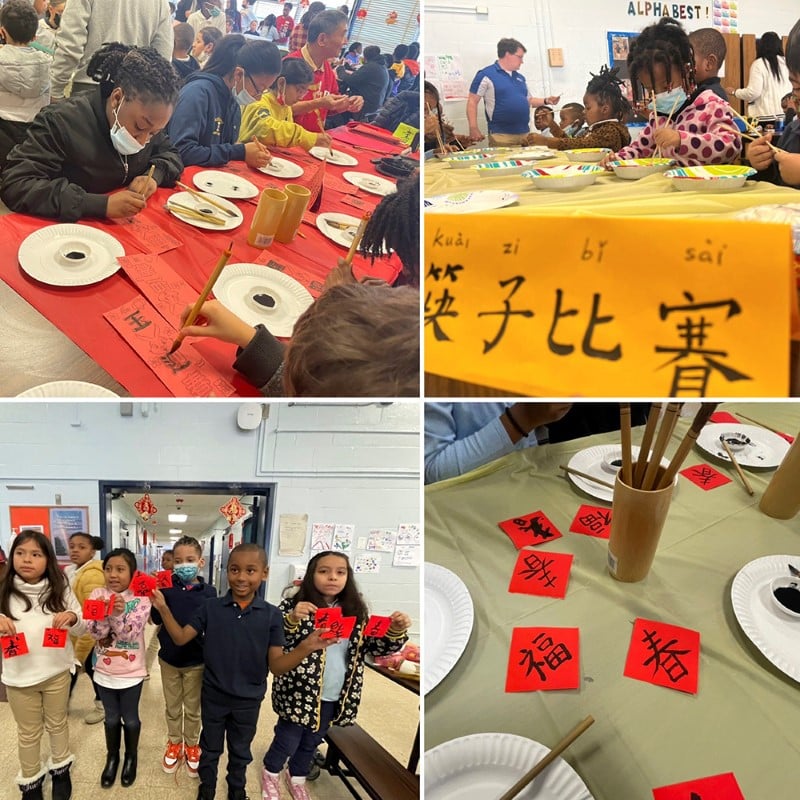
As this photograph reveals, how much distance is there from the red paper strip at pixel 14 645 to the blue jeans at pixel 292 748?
30 centimetres

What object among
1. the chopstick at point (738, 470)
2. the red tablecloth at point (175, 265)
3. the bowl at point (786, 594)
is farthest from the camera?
the chopstick at point (738, 470)

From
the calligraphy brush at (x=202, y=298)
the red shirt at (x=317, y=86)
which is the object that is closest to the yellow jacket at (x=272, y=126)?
the red shirt at (x=317, y=86)

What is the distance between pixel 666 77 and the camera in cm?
86

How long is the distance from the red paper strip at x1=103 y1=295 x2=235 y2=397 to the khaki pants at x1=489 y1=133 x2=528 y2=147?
59cm

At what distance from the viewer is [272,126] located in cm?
68

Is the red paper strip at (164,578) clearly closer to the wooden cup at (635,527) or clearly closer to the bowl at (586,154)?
the wooden cup at (635,527)

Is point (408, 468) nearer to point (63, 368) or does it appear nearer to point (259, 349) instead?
point (259, 349)

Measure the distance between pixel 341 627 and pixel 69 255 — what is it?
0.50m

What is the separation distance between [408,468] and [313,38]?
50cm

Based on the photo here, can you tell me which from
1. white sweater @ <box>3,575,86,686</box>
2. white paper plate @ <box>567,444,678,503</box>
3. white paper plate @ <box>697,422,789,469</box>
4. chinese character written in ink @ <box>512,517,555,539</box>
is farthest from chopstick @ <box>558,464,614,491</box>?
white sweater @ <box>3,575,86,686</box>

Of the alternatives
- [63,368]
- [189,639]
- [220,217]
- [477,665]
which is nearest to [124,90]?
[220,217]

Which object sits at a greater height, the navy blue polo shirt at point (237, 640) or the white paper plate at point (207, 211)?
the white paper plate at point (207, 211)

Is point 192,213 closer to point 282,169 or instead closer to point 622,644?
point 282,169

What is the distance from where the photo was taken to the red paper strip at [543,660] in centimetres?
56
